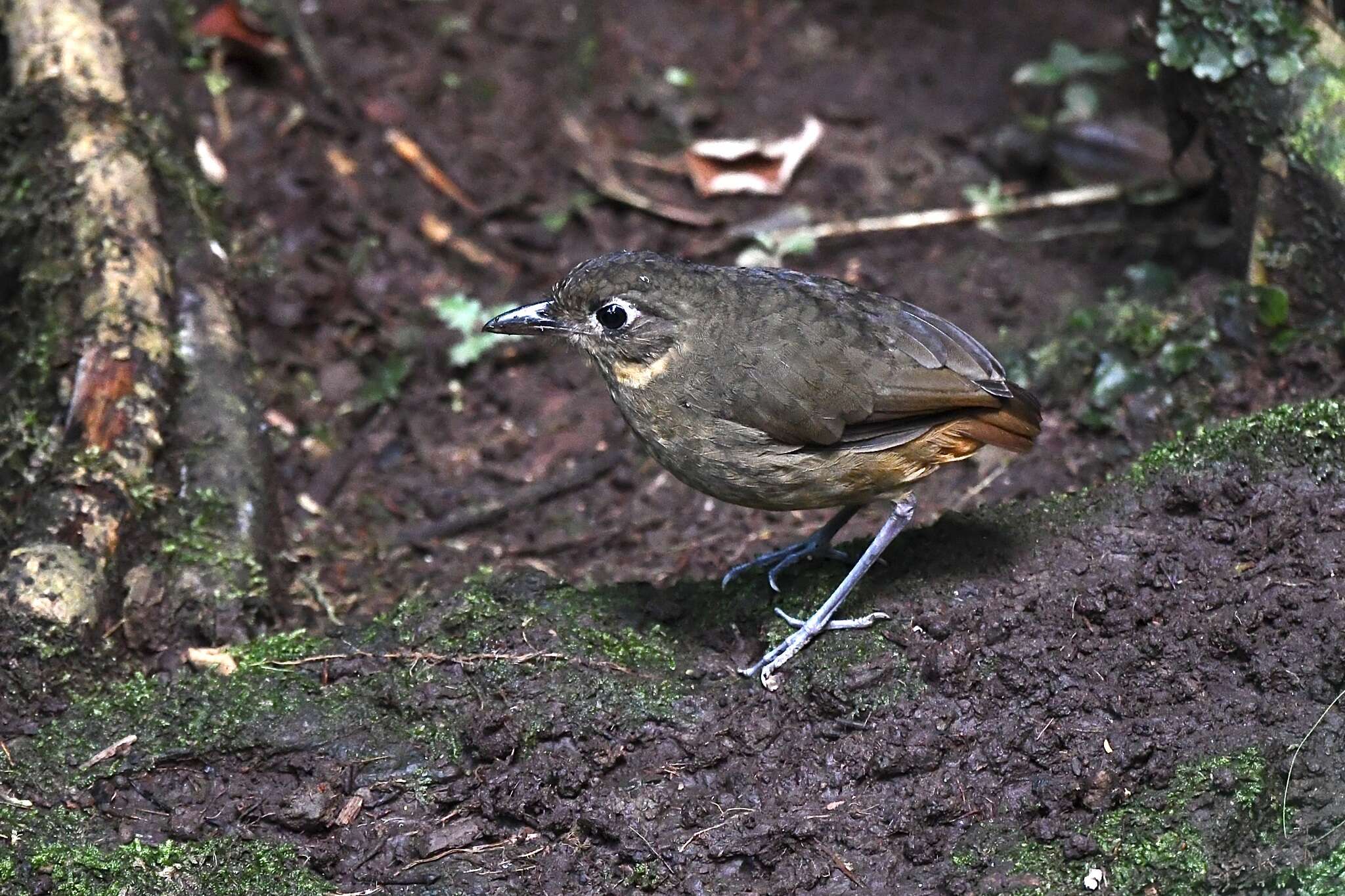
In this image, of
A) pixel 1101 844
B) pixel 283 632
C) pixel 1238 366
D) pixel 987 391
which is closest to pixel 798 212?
pixel 1238 366

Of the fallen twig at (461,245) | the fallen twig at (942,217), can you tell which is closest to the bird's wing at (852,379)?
the fallen twig at (942,217)

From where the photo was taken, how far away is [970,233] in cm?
694

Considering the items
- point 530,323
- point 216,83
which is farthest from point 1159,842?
point 216,83

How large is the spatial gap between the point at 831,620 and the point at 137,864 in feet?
6.58

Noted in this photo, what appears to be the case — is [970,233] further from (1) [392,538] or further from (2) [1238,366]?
(1) [392,538]

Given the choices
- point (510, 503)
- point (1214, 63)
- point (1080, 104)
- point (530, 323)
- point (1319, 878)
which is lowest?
point (510, 503)

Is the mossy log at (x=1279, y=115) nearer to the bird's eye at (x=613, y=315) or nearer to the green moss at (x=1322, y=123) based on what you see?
the green moss at (x=1322, y=123)

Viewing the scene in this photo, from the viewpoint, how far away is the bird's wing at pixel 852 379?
402 centimetres

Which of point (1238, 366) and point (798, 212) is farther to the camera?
point (798, 212)

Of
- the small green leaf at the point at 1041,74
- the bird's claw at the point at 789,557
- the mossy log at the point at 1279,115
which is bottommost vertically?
the bird's claw at the point at 789,557

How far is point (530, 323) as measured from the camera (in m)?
4.30

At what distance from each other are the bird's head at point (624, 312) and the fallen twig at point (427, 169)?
304 centimetres

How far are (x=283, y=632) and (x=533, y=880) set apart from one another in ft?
5.04

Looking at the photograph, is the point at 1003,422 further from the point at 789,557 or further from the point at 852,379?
the point at 789,557
